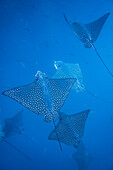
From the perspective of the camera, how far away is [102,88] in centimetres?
1041

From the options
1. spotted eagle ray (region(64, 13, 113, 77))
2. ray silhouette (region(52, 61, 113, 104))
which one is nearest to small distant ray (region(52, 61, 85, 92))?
ray silhouette (region(52, 61, 113, 104))

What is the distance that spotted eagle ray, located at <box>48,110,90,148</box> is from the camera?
132 inches

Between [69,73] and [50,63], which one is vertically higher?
[50,63]

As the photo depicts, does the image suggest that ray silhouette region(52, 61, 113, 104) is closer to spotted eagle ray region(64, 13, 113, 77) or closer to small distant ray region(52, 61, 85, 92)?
small distant ray region(52, 61, 85, 92)

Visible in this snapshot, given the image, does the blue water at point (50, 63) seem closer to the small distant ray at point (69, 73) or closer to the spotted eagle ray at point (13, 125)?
the small distant ray at point (69, 73)

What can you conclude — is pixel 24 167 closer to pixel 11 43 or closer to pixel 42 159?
pixel 42 159

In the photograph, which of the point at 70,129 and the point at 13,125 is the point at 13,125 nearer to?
the point at 13,125

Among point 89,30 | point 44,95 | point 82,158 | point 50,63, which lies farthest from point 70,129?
point 50,63

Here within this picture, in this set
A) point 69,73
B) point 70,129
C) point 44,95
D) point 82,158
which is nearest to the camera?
point 44,95

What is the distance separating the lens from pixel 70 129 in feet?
11.1

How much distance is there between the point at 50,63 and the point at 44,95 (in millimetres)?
5450

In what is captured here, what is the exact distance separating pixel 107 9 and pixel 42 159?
10.5m

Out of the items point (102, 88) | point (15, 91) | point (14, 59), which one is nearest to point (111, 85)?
point (102, 88)

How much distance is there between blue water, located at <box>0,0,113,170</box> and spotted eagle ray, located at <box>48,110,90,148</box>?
501 centimetres
